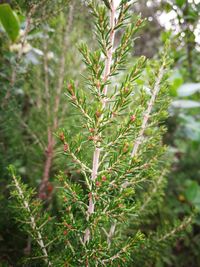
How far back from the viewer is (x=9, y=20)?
40.0 inches

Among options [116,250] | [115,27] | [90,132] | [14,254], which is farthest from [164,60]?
[14,254]

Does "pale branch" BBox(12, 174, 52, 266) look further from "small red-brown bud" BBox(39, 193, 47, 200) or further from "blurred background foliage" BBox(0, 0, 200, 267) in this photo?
"small red-brown bud" BBox(39, 193, 47, 200)

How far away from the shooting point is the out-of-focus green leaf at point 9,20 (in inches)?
37.8

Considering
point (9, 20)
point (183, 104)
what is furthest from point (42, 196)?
point (183, 104)

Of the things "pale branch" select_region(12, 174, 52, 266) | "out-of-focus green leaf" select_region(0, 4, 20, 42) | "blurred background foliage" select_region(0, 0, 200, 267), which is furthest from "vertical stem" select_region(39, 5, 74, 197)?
"pale branch" select_region(12, 174, 52, 266)

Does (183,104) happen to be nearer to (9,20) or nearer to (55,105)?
(55,105)

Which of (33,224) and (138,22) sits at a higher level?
(138,22)

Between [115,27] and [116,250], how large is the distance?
0.56 metres

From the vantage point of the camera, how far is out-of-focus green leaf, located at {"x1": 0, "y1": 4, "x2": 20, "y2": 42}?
3.15 feet

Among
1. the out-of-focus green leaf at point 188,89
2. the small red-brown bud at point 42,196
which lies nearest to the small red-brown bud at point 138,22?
the small red-brown bud at point 42,196

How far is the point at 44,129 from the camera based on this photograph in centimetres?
136

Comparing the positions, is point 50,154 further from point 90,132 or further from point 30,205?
point 90,132

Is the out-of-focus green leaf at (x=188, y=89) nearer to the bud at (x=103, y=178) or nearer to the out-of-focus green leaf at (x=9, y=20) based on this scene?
the out-of-focus green leaf at (x=9, y=20)

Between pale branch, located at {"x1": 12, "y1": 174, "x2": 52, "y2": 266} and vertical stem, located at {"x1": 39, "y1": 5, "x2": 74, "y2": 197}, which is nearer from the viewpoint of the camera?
pale branch, located at {"x1": 12, "y1": 174, "x2": 52, "y2": 266}
